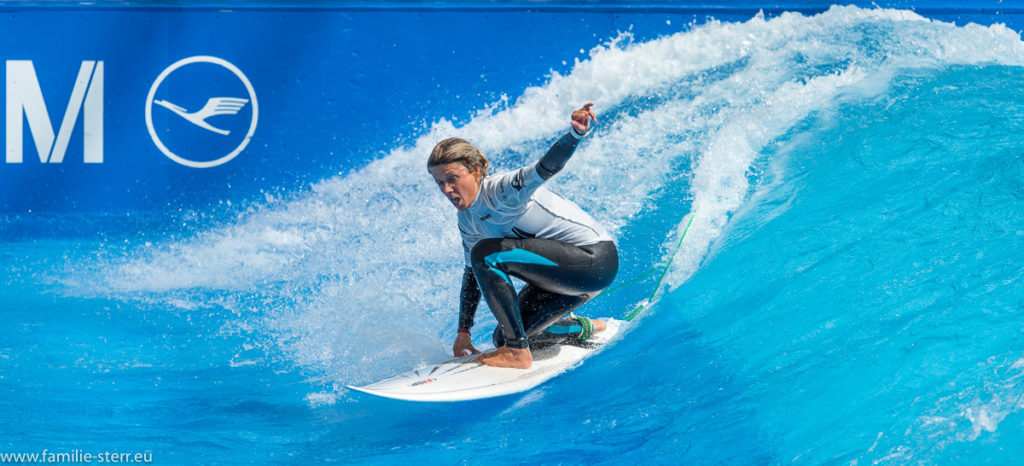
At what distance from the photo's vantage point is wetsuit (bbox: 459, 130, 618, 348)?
3.19 meters

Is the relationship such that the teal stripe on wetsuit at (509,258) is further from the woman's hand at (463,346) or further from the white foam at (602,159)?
the white foam at (602,159)

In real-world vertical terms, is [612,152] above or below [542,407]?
above

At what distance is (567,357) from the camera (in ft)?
11.7

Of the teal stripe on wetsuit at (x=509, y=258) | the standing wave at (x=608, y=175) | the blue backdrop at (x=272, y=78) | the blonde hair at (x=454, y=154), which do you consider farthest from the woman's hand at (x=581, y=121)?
the blue backdrop at (x=272, y=78)

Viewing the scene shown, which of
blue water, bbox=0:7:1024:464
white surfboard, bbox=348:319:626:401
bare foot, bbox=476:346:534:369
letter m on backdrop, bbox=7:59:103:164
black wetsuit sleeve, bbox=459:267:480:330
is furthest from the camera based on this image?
letter m on backdrop, bbox=7:59:103:164

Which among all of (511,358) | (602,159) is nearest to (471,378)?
(511,358)

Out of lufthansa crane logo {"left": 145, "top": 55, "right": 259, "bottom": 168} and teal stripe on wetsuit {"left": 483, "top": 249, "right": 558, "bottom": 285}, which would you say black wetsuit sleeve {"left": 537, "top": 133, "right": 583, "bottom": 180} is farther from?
lufthansa crane logo {"left": 145, "top": 55, "right": 259, "bottom": 168}

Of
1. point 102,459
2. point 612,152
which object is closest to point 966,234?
point 612,152

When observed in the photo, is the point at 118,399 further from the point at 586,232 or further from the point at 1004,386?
the point at 1004,386

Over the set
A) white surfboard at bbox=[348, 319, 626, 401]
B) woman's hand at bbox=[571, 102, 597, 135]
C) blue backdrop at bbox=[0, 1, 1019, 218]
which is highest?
blue backdrop at bbox=[0, 1, 1019, 218]

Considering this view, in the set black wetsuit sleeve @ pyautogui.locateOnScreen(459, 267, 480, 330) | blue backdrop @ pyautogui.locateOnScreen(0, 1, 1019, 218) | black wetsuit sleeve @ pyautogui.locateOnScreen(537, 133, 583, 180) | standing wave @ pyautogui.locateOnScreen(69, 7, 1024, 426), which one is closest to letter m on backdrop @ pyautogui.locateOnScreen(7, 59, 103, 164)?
blue backdrop @ pyautogui.locateOnScreen(0, 1, 1019, 218)

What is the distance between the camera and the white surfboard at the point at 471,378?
315 cm

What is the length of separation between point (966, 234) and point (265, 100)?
444cm

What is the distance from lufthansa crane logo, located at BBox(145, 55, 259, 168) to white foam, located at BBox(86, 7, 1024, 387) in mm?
555
